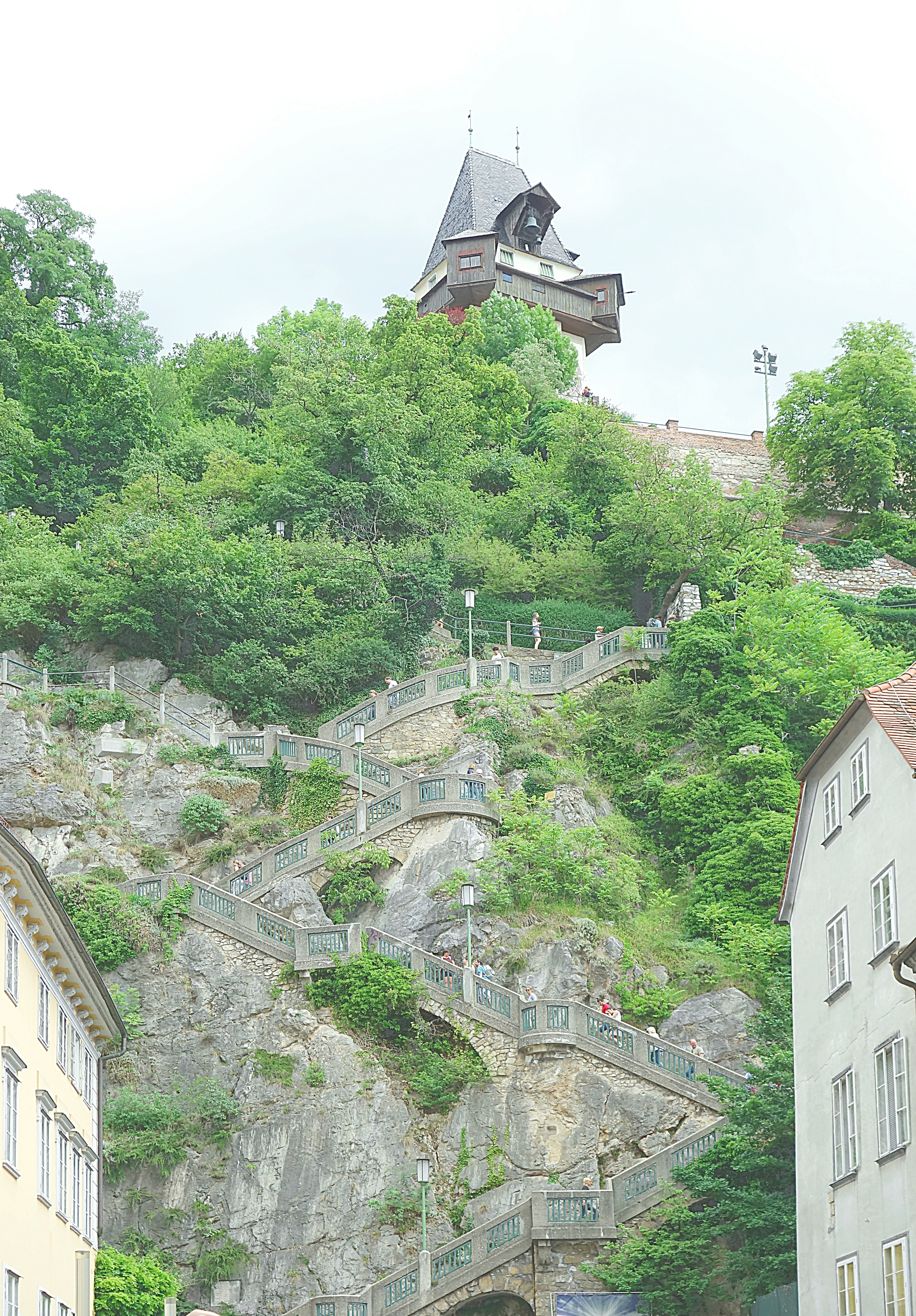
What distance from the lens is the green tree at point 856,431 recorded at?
63188 millimetres

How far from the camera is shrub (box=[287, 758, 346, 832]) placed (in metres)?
42.5

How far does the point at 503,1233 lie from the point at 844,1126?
35.3 ft

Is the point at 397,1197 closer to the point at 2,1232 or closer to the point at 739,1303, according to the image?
the point at 739,1303

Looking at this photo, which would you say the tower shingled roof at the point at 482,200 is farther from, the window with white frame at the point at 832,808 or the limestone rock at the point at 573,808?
the window with white frame at the point at 832,808

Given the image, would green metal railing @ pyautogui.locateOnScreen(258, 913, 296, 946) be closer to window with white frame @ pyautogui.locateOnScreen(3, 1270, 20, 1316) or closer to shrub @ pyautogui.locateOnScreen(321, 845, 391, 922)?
shrub @ pyautogui.locateOnScreen(321, 845, 391, 922)

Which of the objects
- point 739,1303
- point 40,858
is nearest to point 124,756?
point 40,858

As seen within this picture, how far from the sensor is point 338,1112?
33.3m

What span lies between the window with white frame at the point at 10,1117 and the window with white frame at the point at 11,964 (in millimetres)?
996

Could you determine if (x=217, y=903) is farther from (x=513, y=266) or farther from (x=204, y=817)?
(x=513, y=266)

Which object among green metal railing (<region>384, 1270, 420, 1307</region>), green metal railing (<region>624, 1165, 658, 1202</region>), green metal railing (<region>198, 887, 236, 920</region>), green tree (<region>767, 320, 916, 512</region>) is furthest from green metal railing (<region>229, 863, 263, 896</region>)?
green tree (<region>767, 320, 916, 512</region>)

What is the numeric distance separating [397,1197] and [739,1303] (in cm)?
725

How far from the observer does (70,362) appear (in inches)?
2534

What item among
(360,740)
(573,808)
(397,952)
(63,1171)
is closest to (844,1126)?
(63,1171)

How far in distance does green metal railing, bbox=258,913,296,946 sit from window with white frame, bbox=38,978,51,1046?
37.7 feet
